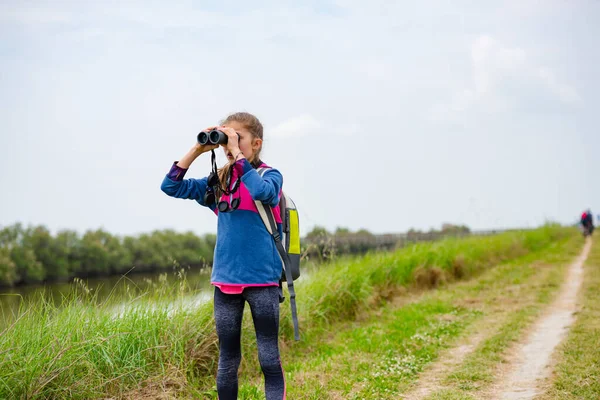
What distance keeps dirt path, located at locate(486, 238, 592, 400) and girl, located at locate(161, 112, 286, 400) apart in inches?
84.5

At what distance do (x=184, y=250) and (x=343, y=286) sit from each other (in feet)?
51.2

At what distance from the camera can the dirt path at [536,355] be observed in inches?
162

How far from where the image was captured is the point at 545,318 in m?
6.68

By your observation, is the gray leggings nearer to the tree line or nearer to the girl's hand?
the girl's hand

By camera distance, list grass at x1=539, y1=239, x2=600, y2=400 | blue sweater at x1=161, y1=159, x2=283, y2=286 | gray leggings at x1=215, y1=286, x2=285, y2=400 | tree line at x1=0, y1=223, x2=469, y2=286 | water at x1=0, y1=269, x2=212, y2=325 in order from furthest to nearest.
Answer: tree line at x1=0, y1=223, x2=469, y2=286 < water at x1=0, y1=269, x2=212, y2=325 < grass at x1=539, y1=239, x2=600, y2=400 < gray leggings at x1=215, y1=286, x2=285, y2=400 < blue sweater at x1=161, y1=159, x2=283, y2=286

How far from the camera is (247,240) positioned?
276 centimetres

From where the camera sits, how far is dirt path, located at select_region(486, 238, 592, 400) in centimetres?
411

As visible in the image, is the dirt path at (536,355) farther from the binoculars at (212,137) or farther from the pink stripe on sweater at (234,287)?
the binoculars at (212,137)

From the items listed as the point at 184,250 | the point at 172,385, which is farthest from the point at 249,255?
the point at 184,250

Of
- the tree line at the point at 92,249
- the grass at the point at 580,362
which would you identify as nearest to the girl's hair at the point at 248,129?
the grass at the point at 580,362

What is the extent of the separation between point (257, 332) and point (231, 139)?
1.07 meters

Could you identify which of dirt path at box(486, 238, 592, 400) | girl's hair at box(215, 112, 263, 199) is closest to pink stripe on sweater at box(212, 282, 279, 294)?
girl's hair at box(215, 112, 263, 199)

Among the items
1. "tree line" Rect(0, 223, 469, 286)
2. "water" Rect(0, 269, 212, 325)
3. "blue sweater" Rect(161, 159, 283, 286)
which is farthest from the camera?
"tree line" Rect(0, 223, 469, 286)

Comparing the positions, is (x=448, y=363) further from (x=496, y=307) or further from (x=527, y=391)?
(x=496, y=307)
